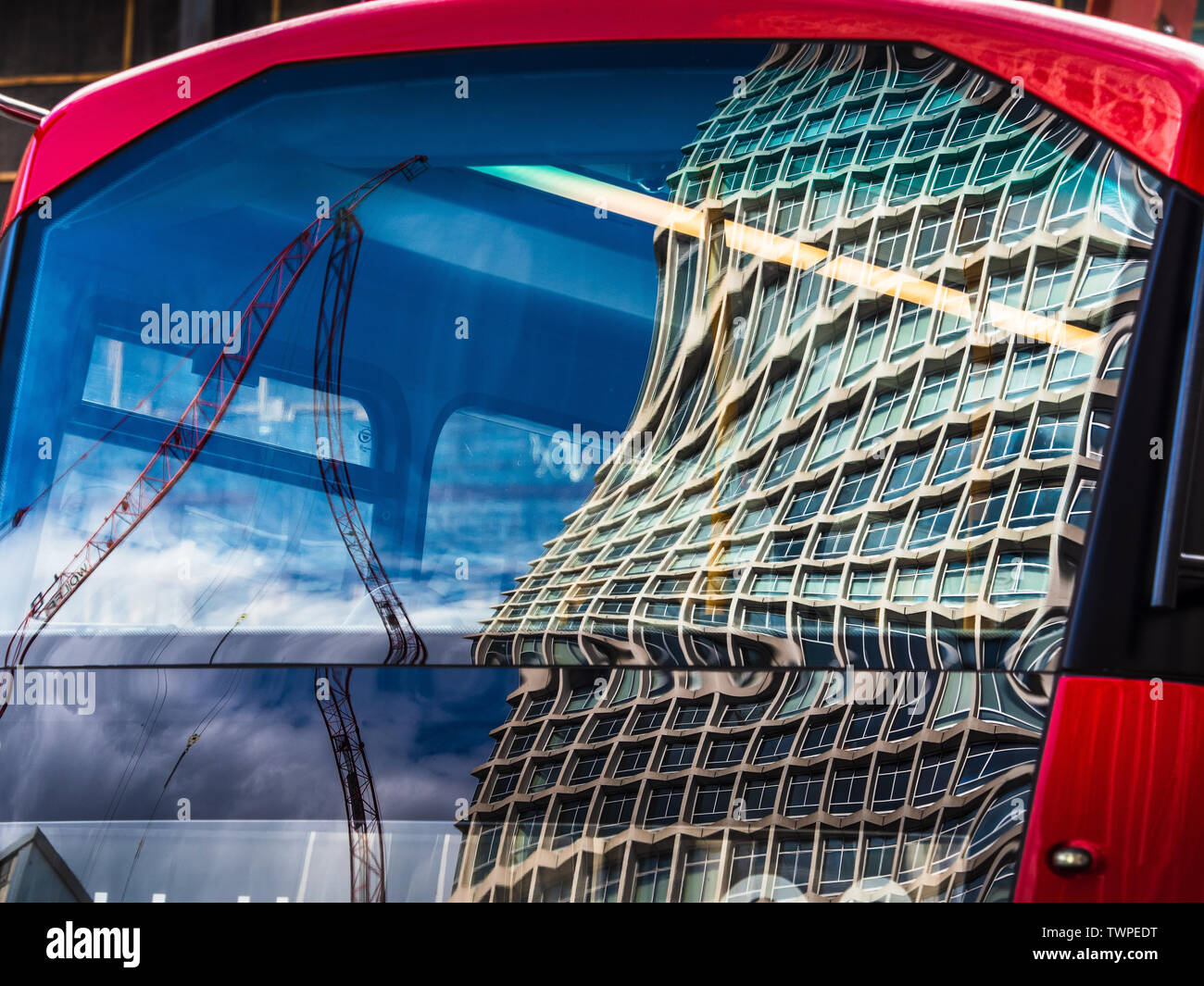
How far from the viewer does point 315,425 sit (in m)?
1.79

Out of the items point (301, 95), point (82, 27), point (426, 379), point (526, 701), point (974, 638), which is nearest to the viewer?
point (974, 638)

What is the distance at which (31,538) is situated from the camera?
185 centimetres

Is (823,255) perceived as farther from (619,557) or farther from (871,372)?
(619,557)

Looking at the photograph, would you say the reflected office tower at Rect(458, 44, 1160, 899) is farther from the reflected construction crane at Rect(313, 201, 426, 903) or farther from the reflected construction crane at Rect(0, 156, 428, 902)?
the reflected construction crane at Rect(0, 156, 428, 902)

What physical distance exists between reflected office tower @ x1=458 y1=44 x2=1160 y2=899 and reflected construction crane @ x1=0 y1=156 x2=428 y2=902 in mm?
347

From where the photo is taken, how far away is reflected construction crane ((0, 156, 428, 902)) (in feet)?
5.67

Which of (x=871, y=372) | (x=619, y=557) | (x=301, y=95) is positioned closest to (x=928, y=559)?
(x=871, y=372)

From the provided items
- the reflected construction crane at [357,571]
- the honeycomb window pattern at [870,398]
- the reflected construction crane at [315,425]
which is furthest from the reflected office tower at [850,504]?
the reflected construction crane at [315,425]

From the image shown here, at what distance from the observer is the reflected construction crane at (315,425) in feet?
5.67

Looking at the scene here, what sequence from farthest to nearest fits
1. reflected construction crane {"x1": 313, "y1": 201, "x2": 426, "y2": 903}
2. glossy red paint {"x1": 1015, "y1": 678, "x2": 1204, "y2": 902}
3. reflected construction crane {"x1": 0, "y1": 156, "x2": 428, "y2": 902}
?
reflected construction crane {"x1": 0, "y1": 156, "x2": 428, "y2": 902}, reflected construction crane {"x1": 313, "y1": 201, "x2": 426, "y2": 903}, glossy red paint {"x1": 1015, "y1": 678, "x2": 1204, "y2": 902}

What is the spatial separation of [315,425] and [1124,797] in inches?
60.7

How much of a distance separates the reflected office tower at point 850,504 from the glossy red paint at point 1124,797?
0.18ft

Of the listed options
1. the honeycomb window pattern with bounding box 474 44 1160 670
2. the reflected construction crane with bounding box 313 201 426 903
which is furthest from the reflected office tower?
the reflected construction crane with bounding box 313 201 426 903
